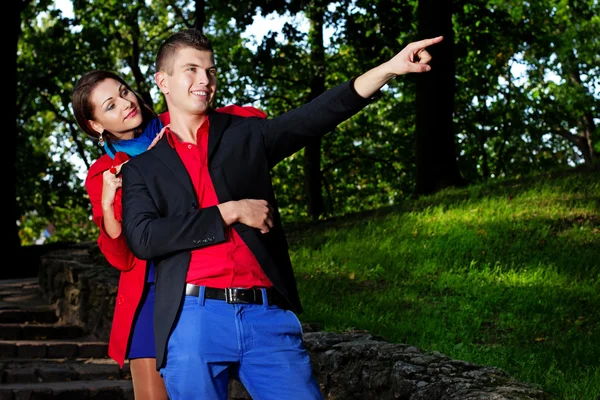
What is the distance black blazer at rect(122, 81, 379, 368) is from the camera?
10.0ft

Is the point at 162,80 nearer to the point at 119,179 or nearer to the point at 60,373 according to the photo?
the point at 119,179

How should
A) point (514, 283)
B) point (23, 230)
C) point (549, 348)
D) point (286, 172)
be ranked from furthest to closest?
point (23, 230) → point (286, 172) → point (514, 283) → point (549, 348)

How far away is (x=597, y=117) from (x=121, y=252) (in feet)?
90.5

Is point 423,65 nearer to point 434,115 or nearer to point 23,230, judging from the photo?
point 434,115

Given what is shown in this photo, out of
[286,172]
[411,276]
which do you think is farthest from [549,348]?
[286,172]

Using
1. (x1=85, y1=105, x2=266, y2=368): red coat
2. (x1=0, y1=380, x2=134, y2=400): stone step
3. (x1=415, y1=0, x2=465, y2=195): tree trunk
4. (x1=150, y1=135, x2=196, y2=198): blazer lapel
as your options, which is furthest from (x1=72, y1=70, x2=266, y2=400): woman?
(x1=415, y1=0, x2=465, y2=195): tree trunk

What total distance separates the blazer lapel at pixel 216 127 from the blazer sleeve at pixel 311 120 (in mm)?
136

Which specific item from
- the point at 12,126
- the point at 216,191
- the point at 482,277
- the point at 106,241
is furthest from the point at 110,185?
the point at 12,126

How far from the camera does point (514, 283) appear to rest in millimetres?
8203

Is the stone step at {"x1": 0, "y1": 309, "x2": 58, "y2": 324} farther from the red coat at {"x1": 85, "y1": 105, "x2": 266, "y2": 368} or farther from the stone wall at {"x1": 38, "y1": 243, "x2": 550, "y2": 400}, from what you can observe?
the red coat at {"x1": 85, "y1": 105, "x2": 266, "y2": 368}

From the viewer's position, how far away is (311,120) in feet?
10.6

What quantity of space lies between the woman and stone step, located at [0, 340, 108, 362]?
19.4ft

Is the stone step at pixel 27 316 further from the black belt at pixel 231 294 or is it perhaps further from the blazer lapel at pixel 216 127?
the black belt at pixel 231 294

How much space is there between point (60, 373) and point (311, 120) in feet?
19.4
